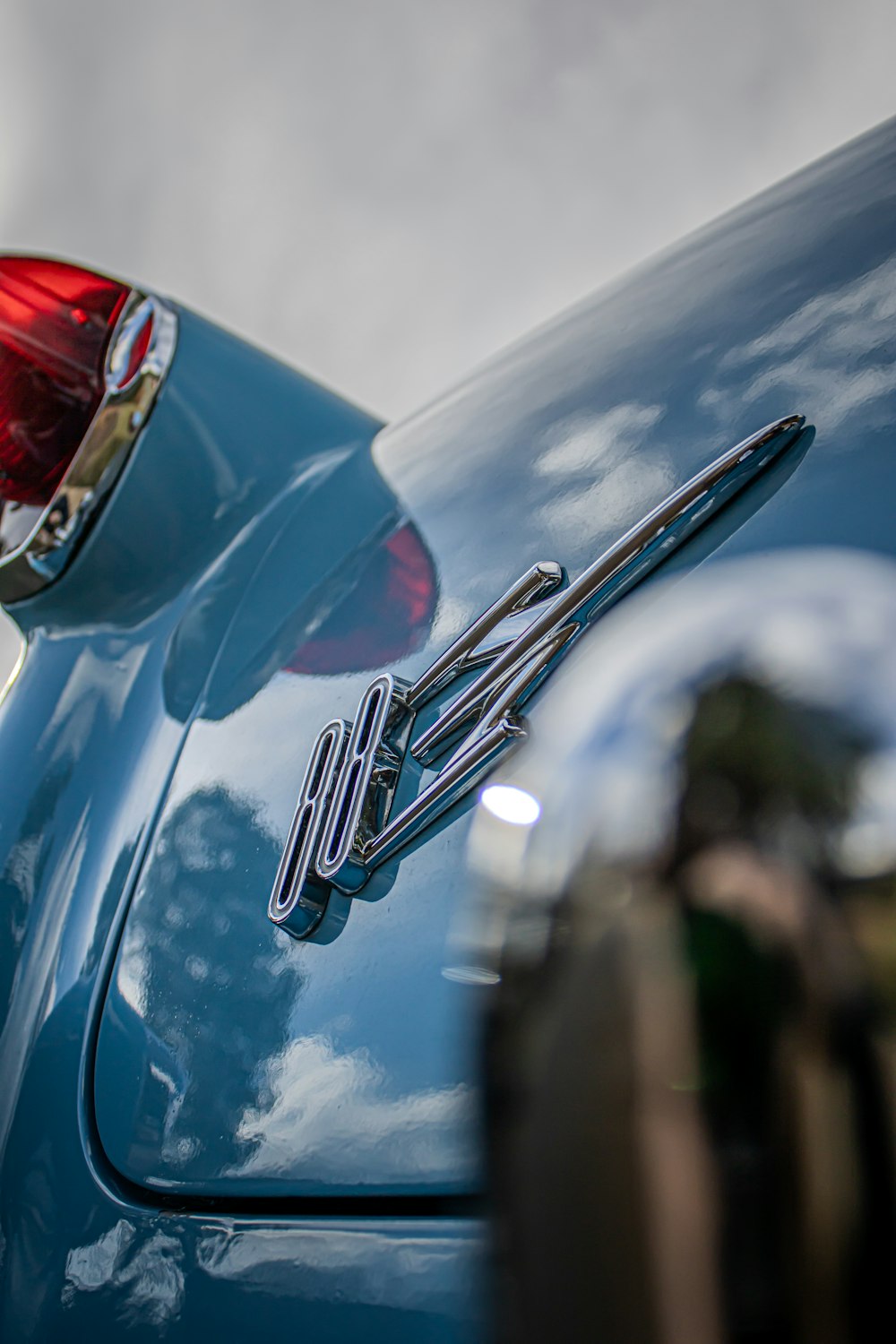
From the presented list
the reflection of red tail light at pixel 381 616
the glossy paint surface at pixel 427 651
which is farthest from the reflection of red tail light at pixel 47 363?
the reflection of red tail light at pixel 381 616

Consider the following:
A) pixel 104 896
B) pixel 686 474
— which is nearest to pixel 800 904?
pixel 686 474

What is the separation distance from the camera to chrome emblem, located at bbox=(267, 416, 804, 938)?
657 millimetres

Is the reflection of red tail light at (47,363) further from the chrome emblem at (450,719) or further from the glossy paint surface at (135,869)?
the chrome emblem at (450,719)

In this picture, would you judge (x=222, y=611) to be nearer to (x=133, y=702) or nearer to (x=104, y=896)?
(x=133, y=702)

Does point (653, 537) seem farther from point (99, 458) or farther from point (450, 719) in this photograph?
point (99, 458)

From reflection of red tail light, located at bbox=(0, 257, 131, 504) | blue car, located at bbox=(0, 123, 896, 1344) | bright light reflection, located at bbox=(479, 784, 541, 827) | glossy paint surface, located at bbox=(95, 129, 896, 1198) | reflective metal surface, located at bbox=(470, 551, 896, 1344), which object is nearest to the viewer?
reflective metal surface, located at bbox=(470, 551, 896, 1344)

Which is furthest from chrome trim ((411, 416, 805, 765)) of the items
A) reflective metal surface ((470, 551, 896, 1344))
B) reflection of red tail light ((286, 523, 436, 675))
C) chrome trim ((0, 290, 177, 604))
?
chrome trim ((0, 290, 177, 604))

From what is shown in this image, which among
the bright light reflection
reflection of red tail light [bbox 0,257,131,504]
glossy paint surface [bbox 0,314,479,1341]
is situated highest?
reflection of red tail light [bbox 0,257,131,504]

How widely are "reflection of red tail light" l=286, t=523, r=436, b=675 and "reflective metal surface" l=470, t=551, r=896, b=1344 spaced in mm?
490

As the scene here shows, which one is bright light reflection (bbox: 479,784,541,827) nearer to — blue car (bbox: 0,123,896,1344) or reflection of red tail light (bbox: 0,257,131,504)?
blue car (bbox: 0,123,896,1344)

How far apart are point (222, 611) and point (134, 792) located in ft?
0.70

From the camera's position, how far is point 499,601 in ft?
2.44

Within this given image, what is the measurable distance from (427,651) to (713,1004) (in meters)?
0.53

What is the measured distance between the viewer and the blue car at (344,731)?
1.57ft
